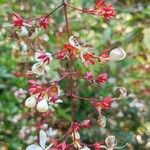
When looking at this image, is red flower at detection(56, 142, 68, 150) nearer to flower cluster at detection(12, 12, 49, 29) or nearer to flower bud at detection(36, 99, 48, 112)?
flower bud at detection(36, 99, 48, 112)

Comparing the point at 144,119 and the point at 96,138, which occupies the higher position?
the point at 144,119

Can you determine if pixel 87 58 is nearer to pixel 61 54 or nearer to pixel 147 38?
pixel 61 54

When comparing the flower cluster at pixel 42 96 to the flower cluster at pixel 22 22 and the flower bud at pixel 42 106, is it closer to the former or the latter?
the flower bud at pixel 42 106

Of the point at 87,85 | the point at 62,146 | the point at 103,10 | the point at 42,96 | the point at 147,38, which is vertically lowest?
the point at 62,146

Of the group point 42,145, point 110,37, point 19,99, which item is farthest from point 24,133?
point 42,145

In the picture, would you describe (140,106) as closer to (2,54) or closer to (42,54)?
(2,54)

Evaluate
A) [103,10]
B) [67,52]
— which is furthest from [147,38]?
[67,52]

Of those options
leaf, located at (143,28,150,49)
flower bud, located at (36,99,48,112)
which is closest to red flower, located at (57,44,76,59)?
flower bud, located at (36,99,48,112)

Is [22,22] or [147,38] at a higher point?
[147,38]

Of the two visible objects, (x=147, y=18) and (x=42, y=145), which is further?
(x=147, y=18)
